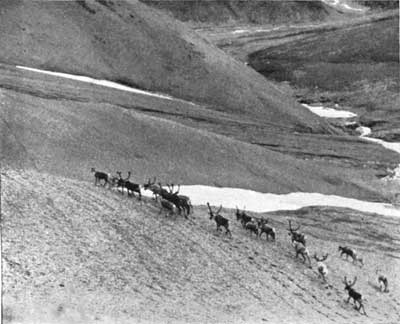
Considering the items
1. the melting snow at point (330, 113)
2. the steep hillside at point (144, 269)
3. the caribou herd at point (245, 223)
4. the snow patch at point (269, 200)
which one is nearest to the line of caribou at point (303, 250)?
the caribou herd at point (245, 223)

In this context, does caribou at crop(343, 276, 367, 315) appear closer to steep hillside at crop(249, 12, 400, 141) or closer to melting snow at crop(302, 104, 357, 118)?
steep hillside at crop(249, 12, 400, 141)

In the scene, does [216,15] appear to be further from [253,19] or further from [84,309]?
[84,309]

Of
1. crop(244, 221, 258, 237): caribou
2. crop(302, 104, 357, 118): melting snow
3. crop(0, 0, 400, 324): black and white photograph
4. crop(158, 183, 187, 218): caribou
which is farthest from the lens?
crop(302, 104, 357, 118): melting snow

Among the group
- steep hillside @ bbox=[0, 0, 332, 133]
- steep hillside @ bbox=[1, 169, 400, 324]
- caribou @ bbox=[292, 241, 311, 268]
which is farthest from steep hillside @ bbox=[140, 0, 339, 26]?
caribou @ bbox=[292, 241, 311, 268]

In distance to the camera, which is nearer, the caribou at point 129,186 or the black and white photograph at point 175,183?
the black and white photograph at point 175,183

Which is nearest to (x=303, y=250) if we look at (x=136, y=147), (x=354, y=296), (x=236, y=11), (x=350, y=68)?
(x=354, y=296)

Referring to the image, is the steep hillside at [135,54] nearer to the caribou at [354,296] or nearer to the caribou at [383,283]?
the caribou at [383,283]

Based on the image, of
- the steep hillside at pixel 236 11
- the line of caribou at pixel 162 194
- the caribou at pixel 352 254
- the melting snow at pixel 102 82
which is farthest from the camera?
the steep hillside at pixel 236 11
